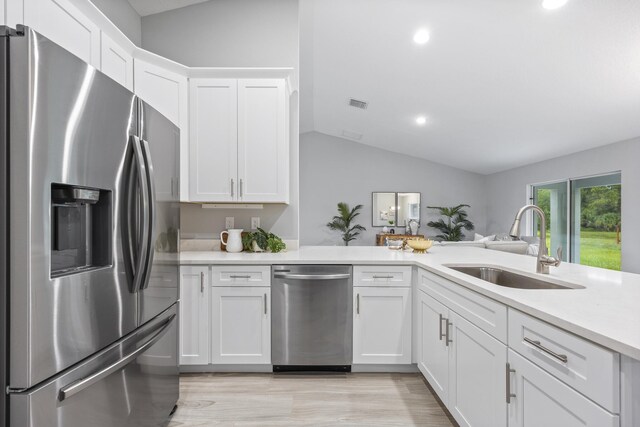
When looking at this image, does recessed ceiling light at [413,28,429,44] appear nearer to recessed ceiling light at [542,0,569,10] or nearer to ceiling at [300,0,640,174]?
ceiling at [300,0,640,174]

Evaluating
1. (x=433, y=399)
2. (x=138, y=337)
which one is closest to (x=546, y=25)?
(x=433, y=399)

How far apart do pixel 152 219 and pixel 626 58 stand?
4325 millimetres

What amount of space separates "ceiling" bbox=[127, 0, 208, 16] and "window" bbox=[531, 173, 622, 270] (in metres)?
5.83

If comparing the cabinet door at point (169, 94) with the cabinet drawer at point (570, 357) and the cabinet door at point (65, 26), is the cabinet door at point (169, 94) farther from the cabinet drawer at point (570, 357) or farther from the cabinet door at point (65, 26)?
the cabinet drawer at point (570, 357)

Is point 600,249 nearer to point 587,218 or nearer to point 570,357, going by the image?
point 587,218

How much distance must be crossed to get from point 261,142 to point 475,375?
216cm

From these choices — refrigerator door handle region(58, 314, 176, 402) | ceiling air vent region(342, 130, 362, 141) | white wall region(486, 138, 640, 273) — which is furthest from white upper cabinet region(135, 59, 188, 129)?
white wall region(486, 138, 640, 273)

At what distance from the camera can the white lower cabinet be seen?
4.52 ft

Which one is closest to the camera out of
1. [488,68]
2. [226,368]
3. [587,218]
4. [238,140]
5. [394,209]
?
[226,368]

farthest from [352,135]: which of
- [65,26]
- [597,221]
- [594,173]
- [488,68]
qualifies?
[65,26]

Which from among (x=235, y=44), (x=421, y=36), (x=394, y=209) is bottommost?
(x=394, y=209)

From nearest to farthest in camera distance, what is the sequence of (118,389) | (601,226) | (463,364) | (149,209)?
(118,389), (149,209), (463,364), (601,226)

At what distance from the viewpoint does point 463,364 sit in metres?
1.68

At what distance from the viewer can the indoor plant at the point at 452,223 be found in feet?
27.2
